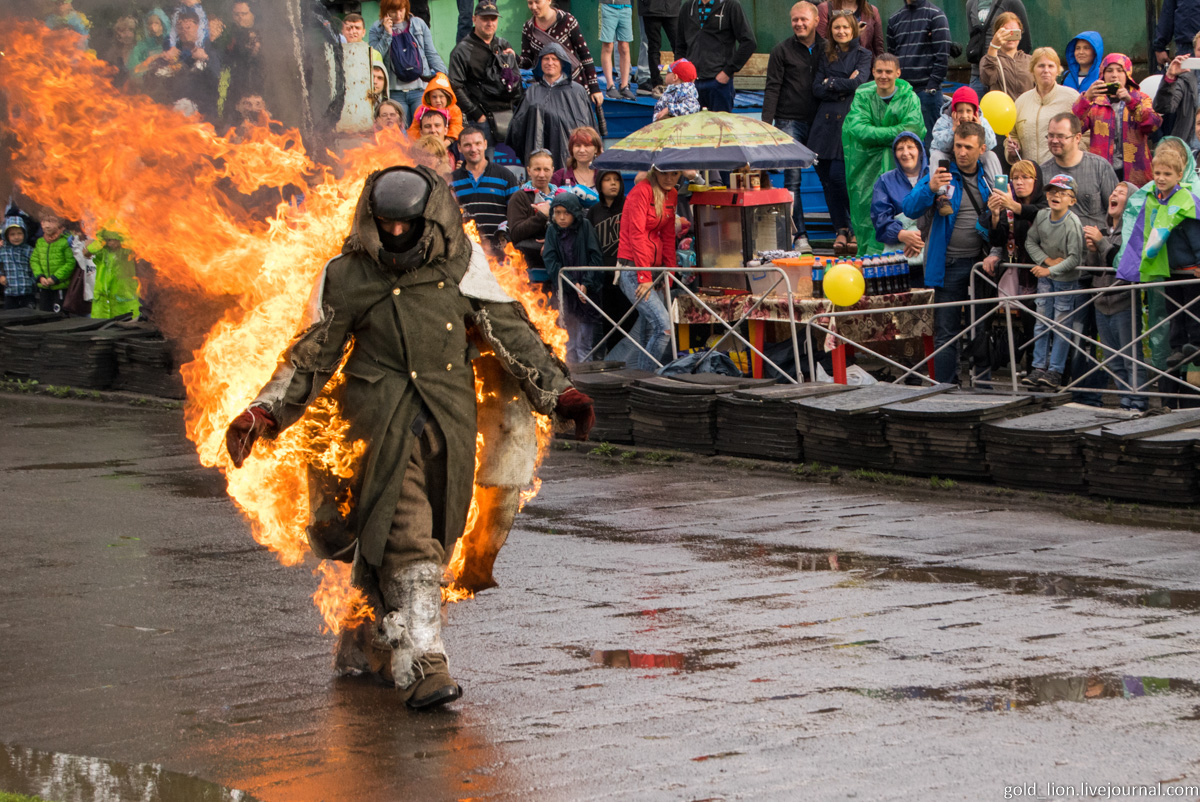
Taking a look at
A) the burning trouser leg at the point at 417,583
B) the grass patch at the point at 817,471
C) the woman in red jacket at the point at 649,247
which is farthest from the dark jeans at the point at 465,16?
the burning trouser leg at the point at 417,583

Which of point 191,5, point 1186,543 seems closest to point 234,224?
point 191,5

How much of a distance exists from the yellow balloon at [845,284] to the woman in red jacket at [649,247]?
5.34 ft

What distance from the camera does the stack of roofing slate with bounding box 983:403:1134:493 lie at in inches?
385

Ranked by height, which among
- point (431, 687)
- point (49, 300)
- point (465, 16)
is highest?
point (465, 16)

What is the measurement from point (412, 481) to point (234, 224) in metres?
1.73

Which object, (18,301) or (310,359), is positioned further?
(18,301)

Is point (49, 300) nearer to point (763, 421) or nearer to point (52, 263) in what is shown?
point (52, 263)

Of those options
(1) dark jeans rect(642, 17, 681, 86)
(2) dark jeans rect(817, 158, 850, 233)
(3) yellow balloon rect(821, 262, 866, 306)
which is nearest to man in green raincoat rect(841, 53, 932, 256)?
(2) dark jeans rect(817, 158, 850, 233)

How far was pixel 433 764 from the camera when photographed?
5332mm

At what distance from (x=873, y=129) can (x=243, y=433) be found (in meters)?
8.99

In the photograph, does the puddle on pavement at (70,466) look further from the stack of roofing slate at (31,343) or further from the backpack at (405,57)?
the backpack at (405,57)

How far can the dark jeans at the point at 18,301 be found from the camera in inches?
739

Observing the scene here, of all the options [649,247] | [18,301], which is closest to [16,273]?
[18,301]

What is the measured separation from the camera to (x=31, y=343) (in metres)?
17.6
